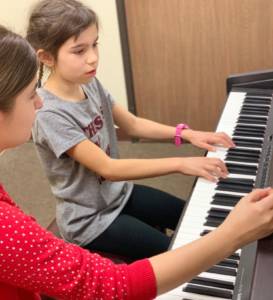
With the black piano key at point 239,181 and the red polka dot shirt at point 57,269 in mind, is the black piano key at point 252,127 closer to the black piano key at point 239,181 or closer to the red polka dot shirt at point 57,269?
the black piano key at point 239,181

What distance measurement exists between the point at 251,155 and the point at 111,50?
Result: 171 cm

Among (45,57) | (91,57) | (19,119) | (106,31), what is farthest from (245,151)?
(106,31)

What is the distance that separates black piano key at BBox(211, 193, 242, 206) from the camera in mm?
1264

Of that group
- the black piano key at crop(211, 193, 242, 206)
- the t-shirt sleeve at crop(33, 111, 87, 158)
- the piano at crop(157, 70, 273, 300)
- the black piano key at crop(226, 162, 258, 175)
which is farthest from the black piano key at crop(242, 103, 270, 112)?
the t-shirt sleeve at crop(33, 111, 87, 158)

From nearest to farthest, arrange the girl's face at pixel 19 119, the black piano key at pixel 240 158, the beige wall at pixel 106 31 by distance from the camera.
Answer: the girl's face at pixel 19 119, the black piano key at pixel 240 158, the beige wall at pixel 106 31

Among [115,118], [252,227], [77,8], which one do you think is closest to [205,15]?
[115,118]

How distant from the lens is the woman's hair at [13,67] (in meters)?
0.93

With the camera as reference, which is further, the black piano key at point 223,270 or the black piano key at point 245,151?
the black piano key at point 245,151

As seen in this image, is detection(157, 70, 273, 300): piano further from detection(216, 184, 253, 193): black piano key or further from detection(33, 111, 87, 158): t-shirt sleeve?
detection(33, 111, 87, 158): t-shirt sleeve

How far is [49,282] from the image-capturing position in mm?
892

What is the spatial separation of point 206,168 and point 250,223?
438 millimetres

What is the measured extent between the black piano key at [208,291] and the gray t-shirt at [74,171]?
48cm

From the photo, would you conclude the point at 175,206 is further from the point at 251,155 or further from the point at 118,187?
the point at 251,155

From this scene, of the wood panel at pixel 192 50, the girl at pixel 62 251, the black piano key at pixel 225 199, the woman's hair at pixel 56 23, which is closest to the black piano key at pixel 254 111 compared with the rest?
the black piano key at pixel 225 199
